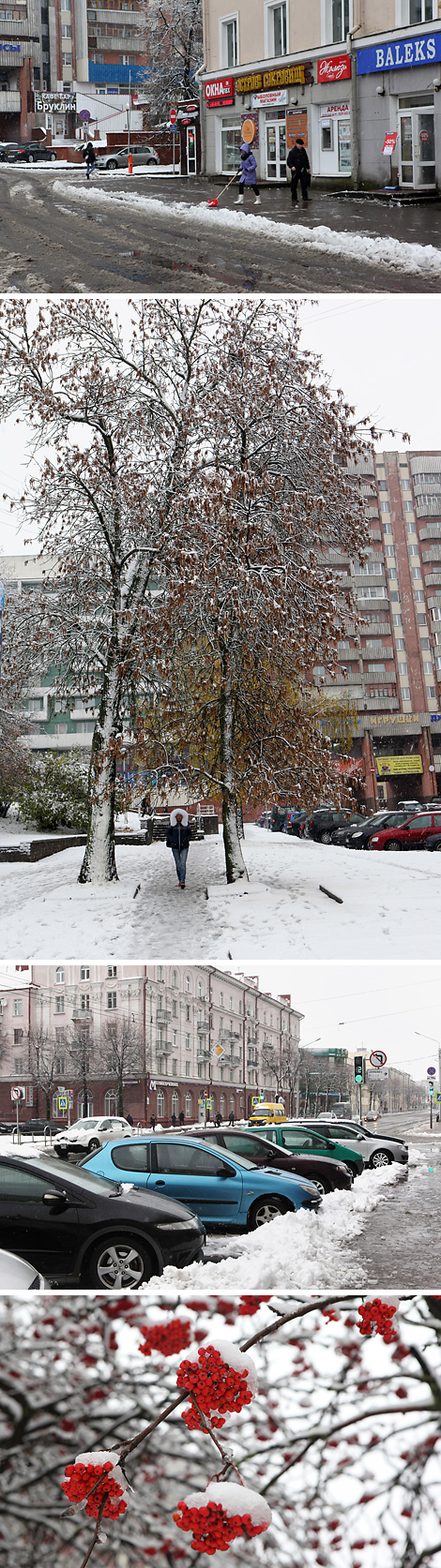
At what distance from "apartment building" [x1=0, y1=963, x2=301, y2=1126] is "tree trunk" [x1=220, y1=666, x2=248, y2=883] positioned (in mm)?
851

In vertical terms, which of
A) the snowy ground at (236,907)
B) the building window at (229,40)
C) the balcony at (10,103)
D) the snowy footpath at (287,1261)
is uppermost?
the building window at (229,40)

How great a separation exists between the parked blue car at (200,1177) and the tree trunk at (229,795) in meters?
1.81

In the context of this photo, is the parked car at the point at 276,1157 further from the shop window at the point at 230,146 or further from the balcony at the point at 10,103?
the balcony at the point at 10,103

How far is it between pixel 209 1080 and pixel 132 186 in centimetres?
925

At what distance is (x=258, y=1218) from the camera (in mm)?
5746

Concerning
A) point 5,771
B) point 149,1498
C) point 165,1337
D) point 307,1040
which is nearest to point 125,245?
point 5,771

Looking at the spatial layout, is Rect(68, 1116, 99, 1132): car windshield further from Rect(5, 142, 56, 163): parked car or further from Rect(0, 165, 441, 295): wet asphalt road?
Rect(5, 142, 56, 163): parked car

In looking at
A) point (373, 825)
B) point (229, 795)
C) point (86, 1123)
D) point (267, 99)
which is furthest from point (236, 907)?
point (267, 99)

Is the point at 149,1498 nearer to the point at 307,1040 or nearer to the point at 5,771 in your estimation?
the point at 307,1040

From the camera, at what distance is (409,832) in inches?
269

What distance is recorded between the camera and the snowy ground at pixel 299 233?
29.8 feet

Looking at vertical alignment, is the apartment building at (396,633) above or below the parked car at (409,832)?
above

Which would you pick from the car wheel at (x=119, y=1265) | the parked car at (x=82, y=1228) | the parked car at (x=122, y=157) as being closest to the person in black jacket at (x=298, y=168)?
the parked car at (x=122, y=157)

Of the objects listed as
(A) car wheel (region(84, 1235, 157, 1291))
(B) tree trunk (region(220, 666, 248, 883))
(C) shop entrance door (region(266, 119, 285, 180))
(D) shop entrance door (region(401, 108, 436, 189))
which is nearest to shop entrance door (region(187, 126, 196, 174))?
(C) shop entrance door (region(266, 119, 285, 180))
